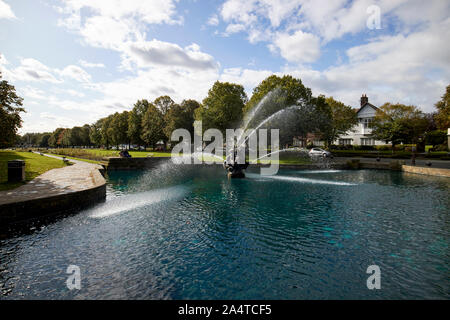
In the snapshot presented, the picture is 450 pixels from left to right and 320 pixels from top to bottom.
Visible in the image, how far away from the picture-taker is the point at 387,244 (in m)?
8.24

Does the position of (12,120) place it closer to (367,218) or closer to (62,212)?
(62,212)

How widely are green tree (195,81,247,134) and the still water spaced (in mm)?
38199

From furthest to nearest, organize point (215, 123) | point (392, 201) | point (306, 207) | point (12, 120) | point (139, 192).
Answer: point (215, 123) → point (139, 192) → point (12, 120) → point (392, 201) → point (306, 207)

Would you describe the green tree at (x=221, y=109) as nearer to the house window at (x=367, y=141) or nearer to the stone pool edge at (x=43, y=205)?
the stone pool edge at (x=43, y=205)

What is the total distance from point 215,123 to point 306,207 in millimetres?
40107

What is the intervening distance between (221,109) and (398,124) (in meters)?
36.3

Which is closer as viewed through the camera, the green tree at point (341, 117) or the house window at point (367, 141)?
the green tree at point (341, 117)

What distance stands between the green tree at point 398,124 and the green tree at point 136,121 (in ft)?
215

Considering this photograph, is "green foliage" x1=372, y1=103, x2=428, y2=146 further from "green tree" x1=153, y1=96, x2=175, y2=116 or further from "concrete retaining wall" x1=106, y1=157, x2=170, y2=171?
"green tree" x1=153, y1=96, x2=175, y2=116

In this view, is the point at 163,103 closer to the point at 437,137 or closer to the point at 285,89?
the point at 285,89

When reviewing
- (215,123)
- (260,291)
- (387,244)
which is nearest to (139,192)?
(260,291)

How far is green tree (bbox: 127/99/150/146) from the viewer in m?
74.2

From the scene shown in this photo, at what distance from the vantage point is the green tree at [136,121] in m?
74.2

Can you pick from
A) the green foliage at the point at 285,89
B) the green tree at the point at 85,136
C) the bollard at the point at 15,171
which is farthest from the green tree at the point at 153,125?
the green tree at the point at 85,136
